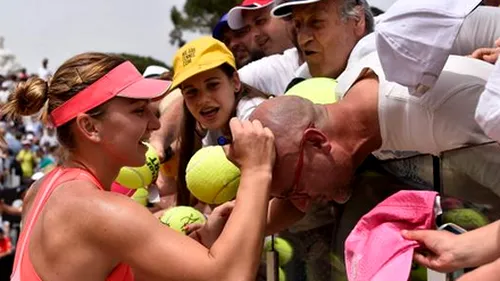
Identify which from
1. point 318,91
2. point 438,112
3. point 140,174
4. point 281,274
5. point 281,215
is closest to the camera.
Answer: point 438,112

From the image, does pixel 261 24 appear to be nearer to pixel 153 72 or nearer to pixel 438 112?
pixel 153 72

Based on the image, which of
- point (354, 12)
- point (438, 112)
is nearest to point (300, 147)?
point (438, 112)

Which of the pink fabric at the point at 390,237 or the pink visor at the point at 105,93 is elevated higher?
the pink visor at the point at 105,93

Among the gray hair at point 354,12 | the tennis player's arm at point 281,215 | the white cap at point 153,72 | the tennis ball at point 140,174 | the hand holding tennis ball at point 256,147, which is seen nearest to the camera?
the hand holding tennis ball at point 256,147

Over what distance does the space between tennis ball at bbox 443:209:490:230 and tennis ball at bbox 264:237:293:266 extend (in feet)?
3.70

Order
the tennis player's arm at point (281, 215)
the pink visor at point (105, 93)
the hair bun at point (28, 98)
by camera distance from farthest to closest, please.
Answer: the tennis player's arm at point (281, 215)
the hair bun at point (28, 98)
the pink visor at point (105, 93)

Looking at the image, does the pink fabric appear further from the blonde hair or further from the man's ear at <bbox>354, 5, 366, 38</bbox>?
the man's ear at <bbox>354, 5, 366, 38</bbox>

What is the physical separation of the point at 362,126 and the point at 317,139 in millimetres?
180

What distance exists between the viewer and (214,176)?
3498 millimetres

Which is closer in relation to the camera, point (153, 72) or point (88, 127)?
point (88, 127)

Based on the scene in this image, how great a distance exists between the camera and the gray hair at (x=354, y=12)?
149 inches

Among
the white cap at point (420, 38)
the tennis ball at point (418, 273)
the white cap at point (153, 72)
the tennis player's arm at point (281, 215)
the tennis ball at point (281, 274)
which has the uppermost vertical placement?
the white cap at point (420, 38)

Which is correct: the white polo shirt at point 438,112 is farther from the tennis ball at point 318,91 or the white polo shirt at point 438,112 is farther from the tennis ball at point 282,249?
the tennis ball at point 282,249

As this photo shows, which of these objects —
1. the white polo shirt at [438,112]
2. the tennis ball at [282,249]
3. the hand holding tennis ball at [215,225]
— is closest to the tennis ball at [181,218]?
the hand holding tennis ball at [215,225]
